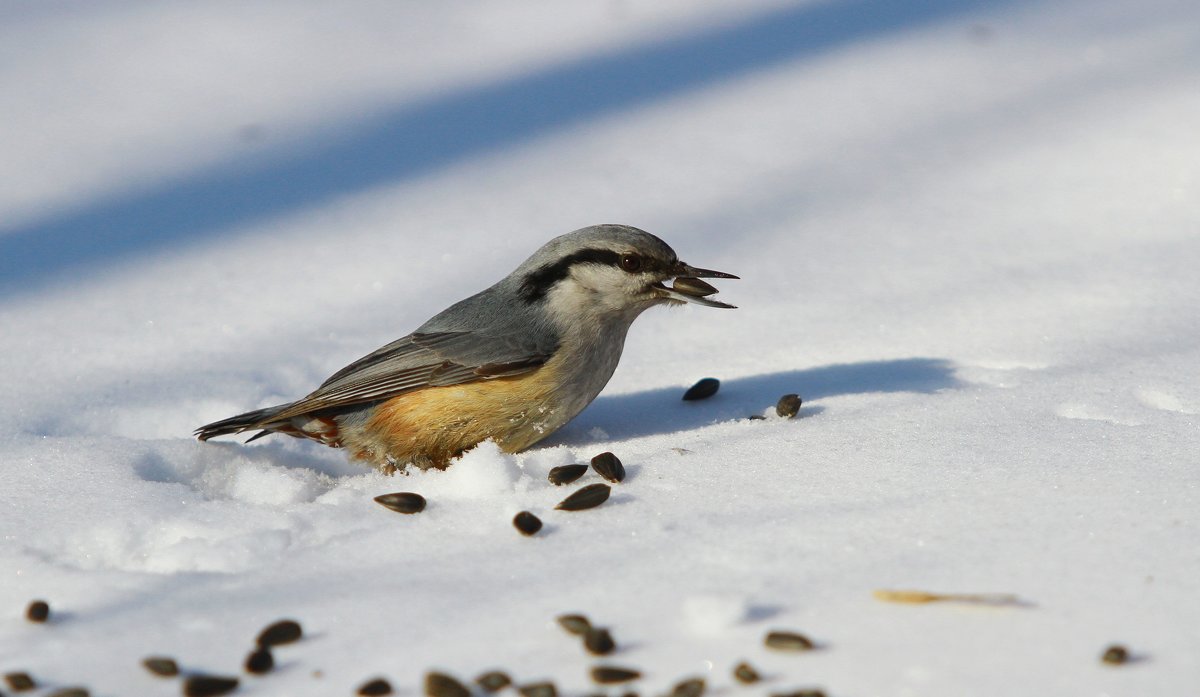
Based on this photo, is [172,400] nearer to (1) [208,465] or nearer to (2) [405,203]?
(1) [208,465]

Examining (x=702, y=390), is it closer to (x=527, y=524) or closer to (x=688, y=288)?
(x=688, y=288)

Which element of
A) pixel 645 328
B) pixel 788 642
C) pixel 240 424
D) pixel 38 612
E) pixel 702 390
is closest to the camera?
pixel 788 642

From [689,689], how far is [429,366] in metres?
1.92

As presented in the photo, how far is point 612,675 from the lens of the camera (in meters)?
2.67

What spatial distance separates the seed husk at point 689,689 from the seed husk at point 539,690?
0.82ft

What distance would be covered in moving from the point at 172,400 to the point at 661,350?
75.0 inches

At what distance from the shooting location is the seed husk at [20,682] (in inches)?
109

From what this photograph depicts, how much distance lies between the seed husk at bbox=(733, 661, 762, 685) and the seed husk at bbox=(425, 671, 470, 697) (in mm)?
563

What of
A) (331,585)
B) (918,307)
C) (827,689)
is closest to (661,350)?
(918,307)

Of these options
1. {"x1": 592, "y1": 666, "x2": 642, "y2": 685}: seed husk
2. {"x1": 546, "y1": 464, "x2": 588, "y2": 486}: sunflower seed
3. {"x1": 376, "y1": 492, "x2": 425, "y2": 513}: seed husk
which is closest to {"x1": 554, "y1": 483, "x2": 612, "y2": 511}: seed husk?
{"x1": 546, "y1": 464, "x2": 588, "y2": 486}: sunflower seed

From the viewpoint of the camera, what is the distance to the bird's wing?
13.8ft

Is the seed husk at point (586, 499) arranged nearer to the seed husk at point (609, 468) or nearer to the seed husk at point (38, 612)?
the seed husk at point (609, 468)

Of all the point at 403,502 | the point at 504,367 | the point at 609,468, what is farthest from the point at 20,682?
the point at 504,367

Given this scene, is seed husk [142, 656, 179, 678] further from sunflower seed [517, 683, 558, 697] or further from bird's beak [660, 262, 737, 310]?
bird's beak [660, 262, 737, 310]
